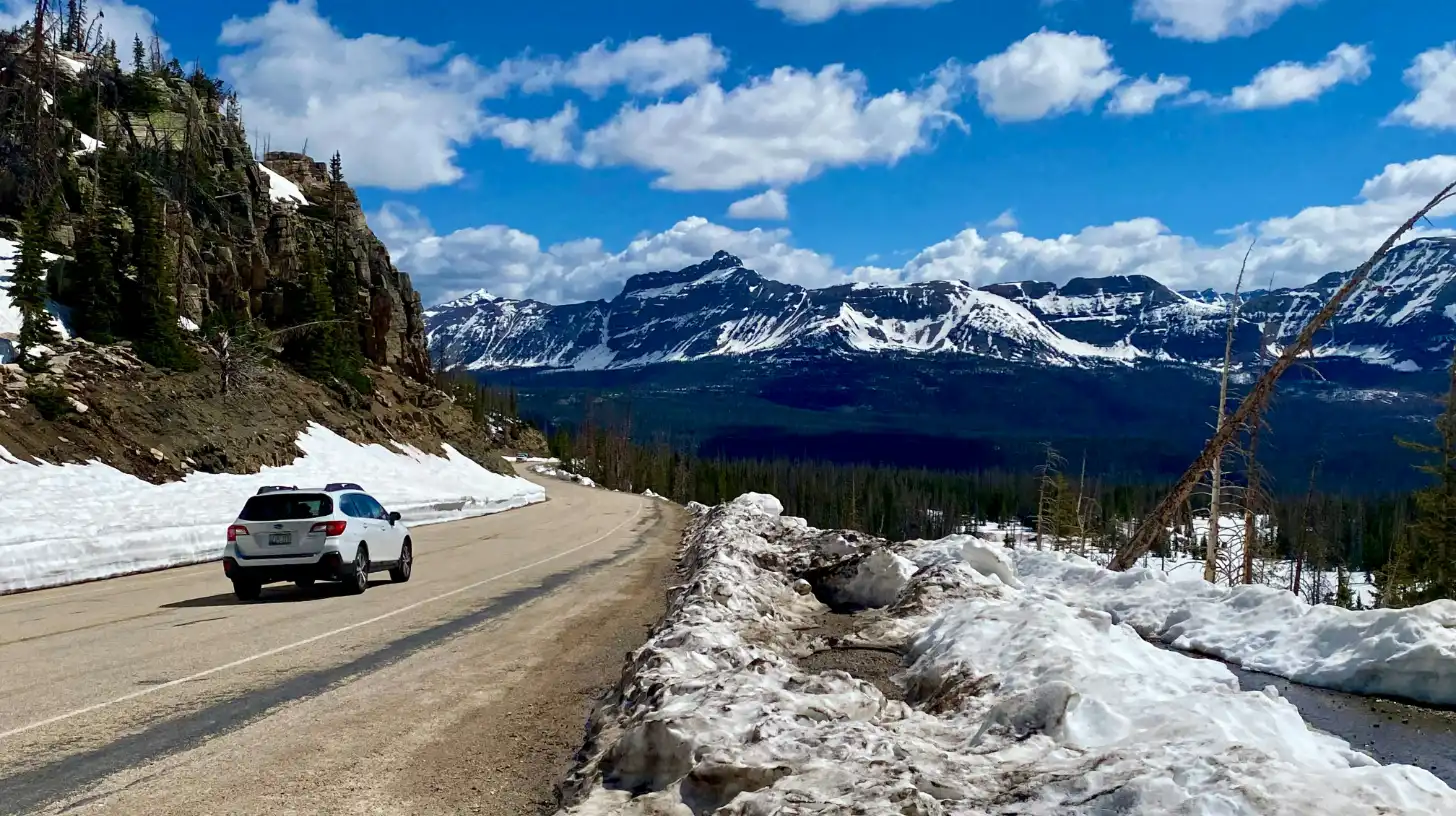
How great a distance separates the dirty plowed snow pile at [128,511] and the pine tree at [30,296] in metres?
5.50

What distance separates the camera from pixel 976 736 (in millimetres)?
6016

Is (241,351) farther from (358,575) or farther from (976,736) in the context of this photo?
(976,736)

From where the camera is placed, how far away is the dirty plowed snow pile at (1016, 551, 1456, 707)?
368 inches

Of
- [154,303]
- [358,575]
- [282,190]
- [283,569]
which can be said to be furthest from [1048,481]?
[282,190]

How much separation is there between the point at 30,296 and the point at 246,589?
68.9ft

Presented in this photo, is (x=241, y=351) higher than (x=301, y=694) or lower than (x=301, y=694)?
higher

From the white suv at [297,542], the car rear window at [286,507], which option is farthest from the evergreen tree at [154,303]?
the white suv at [297,542]

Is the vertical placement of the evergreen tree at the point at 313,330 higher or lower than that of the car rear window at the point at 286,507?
higher

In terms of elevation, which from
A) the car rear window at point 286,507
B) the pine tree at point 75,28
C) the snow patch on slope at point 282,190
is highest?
the pine tree at point 75,28

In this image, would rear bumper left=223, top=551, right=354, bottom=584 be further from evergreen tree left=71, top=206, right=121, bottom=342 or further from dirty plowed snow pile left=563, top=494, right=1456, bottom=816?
evergreen tree left=71, top=206, right=121, bottom=342

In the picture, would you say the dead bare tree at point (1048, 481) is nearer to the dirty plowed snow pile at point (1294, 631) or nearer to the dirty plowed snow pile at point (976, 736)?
the dirty plowed snow pile at point (1294, 631)

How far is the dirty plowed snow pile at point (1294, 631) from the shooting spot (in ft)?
30.6

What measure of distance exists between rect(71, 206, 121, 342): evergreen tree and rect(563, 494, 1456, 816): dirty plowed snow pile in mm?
32349

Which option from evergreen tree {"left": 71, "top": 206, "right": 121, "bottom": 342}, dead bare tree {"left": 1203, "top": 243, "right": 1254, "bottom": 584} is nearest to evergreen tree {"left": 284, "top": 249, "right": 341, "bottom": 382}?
evergreen tree {"left": 71, "top": 206, "right": 121, "bottom": 342}
